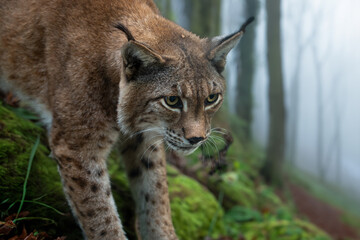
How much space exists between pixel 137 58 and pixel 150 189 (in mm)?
1537

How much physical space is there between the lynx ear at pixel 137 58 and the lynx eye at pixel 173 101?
12.5 inches

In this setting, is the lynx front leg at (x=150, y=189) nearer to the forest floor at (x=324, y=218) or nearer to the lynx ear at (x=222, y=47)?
the lynx ear at (x=222, y=47)

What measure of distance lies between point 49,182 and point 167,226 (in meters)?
1.30

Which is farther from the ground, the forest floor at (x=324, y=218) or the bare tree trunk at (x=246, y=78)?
the bare tree trunk at (x=246, y=78)

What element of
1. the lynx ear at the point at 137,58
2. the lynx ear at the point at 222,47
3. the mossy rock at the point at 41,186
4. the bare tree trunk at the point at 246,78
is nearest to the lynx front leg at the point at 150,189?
the mossy rock at the point at 41,186

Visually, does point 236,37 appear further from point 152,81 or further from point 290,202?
point 290,202

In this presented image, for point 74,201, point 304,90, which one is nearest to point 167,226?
point 74,201

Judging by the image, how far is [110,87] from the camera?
3402 mm

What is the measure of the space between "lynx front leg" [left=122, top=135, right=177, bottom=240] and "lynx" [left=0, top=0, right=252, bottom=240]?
7.4 inches

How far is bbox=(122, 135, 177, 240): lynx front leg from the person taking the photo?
155 inches

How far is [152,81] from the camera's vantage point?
3.21m

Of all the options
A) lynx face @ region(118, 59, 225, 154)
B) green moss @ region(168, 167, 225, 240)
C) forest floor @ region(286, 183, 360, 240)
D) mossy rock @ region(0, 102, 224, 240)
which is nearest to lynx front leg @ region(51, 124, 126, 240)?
mossy rock @ region(0, 102, 224, 240)

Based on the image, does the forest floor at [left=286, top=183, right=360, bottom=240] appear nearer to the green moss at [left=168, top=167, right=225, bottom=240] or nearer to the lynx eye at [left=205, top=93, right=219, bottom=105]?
the green moss at [left=168, top=167, right=225, bottom=240]

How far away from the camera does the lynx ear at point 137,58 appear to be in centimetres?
297
